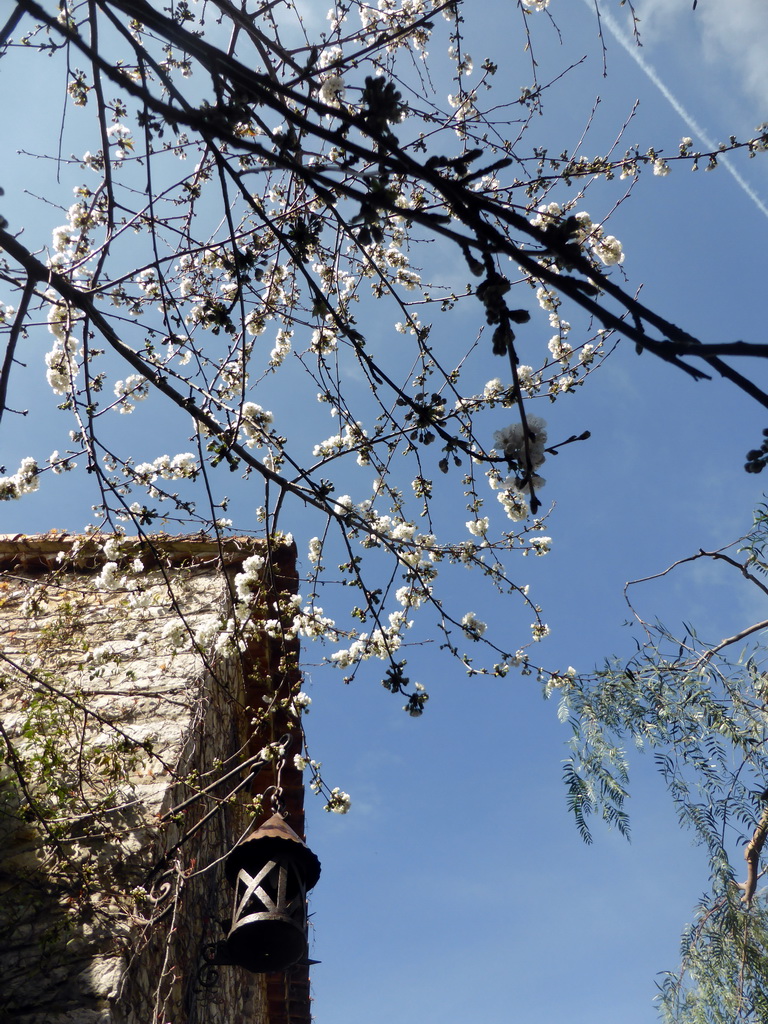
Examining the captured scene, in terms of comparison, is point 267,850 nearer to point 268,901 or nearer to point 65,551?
point 268,901

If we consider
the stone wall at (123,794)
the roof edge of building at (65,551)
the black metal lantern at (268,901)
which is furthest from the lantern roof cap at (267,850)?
the roof edge of building at (65,551)

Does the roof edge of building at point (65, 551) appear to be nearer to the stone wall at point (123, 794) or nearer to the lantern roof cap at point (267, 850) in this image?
the stone wall at point (123, 794)

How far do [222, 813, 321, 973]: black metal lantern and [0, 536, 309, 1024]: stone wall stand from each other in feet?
0.54

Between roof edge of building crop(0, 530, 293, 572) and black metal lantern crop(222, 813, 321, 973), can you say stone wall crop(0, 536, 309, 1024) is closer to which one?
roof edge of building crop(0, 530, 293, 572)

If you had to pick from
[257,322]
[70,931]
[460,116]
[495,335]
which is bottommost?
[70,931]

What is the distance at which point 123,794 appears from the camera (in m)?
3.30

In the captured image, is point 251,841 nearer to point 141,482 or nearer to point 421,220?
point 141,482

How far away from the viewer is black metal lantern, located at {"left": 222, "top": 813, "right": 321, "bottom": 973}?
3.02 meters

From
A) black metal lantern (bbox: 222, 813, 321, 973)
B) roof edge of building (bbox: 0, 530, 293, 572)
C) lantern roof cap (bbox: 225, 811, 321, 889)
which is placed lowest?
black metal lantern (bbox: 222, 813, 321, 973)

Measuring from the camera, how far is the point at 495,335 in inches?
49.3

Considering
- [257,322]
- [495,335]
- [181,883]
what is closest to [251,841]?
[181,883]

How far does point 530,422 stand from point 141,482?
73.6 inches

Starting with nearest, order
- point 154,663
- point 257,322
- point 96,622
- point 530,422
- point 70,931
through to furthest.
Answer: point 530,422, point 70,931, point 257,322, point 154,663, point 96,622

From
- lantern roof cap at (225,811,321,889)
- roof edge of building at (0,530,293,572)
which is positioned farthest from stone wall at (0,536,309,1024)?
lantern roof cap at (225,811,321,889)
